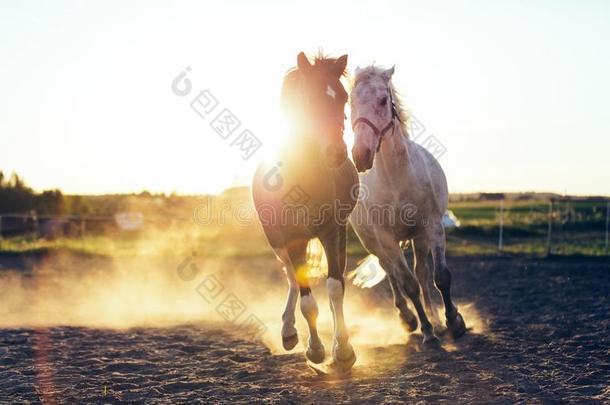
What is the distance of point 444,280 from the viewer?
5.81 meters

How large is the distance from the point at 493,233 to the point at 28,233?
17.8 m

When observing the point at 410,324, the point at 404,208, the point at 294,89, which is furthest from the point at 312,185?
the point at 410,324

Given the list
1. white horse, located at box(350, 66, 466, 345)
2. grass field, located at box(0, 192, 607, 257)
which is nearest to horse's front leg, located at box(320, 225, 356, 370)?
white horse, located at box(350, 66, 466, 345)

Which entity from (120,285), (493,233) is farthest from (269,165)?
(493,233)

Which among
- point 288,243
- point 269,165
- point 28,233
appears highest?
point 269,165

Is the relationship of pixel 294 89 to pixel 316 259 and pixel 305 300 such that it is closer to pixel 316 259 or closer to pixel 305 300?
pixel 305 300

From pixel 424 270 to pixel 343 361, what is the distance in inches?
87.2

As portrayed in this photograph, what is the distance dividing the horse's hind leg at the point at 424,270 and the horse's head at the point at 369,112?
1441 millimetres

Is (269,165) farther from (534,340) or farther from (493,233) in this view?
(493,233)

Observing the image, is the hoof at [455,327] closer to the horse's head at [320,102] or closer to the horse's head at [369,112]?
the horse's head at [369,112]

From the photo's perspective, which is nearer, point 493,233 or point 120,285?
point 120,285

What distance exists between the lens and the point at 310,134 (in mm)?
4328

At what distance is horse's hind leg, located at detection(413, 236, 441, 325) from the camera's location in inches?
239

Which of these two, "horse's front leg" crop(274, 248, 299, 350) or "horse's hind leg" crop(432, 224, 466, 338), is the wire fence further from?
"horse's front leg" crop(274, 248, 299, 350)
